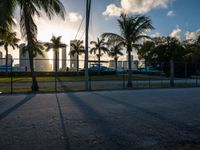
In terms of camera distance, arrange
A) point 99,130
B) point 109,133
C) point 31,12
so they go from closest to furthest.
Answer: point 109,133, point 99,130, point 31,12

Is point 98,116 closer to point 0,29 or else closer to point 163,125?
point 163,125

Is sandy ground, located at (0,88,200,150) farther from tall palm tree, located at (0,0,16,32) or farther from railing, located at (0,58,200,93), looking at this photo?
railing, located at (0,58,200,93)

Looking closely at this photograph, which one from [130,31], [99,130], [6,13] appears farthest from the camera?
[130,31]

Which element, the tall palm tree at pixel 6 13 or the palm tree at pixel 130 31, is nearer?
the tall palm tree at pixel 6 13

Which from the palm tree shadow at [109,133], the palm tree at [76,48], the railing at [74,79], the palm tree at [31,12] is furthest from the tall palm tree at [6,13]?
the palm tree at [76,48]

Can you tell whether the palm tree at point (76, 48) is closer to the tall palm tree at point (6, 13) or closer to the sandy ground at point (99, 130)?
the tall palm tree at point (6, 13)

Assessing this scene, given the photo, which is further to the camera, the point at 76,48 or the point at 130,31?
the point at 76,48

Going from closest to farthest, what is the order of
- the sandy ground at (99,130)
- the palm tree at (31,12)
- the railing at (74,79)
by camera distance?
the sandy ground at (99,130) → the palm tree at (31,12) → the railing at (74,79)

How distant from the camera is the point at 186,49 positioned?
53.4 meters

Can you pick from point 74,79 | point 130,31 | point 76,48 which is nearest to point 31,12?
point 130,31

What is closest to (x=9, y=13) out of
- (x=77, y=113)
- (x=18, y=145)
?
(x=77, y=113)

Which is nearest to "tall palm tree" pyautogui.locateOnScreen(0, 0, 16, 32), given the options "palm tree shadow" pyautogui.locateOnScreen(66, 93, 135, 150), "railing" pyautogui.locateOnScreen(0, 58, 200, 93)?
"railing" pyautogui.locateOnScreen(0, 58, 200, 93)

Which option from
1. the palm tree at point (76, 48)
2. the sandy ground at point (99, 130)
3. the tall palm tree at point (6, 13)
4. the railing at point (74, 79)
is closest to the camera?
the sandy ground at point (99, 130)

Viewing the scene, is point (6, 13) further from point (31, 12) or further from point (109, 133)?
point (109, 133)
